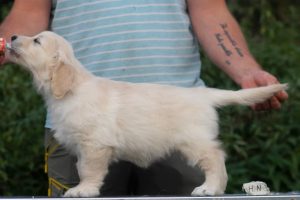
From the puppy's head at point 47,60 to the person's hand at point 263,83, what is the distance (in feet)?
2.53

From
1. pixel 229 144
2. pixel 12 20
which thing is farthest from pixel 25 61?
pixel 229 144

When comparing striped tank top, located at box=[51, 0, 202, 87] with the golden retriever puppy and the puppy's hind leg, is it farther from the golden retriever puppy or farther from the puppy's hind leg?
the puppy's hind leg

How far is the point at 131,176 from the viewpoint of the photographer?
3975 millimetres

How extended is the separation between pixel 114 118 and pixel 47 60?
36cm

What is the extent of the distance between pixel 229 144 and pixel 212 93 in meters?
2.56

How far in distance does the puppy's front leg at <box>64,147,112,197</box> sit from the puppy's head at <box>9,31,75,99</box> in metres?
0.26

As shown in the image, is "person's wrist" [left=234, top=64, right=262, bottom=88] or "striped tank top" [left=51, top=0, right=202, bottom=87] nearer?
"person's wrist" [left=234, top=64, right=262, bottom=88]

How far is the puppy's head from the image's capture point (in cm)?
338

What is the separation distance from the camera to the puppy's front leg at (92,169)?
10.9 ft

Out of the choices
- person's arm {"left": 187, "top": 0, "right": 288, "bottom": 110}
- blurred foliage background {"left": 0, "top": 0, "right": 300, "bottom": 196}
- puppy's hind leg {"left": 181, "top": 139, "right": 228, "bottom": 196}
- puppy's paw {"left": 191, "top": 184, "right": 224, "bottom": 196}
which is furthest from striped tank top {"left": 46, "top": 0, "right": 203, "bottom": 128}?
blurred foliage background {"left": 0, "top": 0, "right": 300, "bottom": 196}

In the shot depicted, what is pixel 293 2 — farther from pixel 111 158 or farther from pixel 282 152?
pixel 111 158

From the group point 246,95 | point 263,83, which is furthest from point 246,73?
point 246,95

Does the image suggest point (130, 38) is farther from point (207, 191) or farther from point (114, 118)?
point (207, 191)

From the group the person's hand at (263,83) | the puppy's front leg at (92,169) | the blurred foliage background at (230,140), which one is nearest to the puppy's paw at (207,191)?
the puppy's front leg at (92,169)
